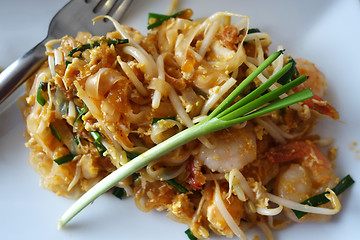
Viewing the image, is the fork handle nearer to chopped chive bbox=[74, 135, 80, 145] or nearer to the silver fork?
the silver fork

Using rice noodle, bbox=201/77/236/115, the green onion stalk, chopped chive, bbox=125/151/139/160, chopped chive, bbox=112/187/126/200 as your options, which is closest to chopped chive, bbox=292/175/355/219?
the green onion stalk

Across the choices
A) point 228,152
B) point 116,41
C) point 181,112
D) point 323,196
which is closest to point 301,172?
point 323,196

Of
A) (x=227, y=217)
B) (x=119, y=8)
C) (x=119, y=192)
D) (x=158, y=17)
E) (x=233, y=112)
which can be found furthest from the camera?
(x=119, y=8)

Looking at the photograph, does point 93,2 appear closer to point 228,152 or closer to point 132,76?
point 132,76

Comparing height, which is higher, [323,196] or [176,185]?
[176,185]

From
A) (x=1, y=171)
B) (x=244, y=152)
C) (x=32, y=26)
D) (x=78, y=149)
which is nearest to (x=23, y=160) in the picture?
(x=1, y=171)

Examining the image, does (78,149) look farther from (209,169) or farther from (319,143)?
(319,143)
